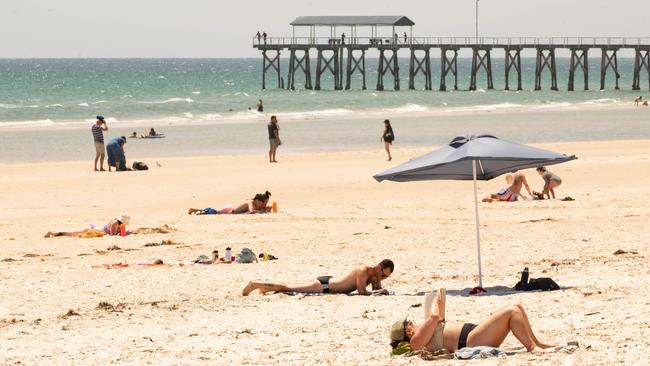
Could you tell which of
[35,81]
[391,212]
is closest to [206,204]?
[391,212]

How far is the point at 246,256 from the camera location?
535 inches

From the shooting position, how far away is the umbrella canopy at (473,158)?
11.3 meters

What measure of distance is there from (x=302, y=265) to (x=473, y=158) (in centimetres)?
291

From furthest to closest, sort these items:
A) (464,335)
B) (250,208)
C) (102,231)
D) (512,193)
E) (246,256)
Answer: (512,193) < (250,208) < (102,231) < (246,256) < (464,335)

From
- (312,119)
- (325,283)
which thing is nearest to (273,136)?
(325,283)

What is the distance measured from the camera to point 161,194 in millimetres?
21250

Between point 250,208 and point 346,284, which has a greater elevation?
point 346,284

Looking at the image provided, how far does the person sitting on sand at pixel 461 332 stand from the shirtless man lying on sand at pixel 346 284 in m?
2.61

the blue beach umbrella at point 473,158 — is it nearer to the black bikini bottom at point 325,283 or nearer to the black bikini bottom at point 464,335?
the black bikini bottom at point 325,283

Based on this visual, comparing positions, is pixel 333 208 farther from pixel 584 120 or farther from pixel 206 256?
pixel 584 120

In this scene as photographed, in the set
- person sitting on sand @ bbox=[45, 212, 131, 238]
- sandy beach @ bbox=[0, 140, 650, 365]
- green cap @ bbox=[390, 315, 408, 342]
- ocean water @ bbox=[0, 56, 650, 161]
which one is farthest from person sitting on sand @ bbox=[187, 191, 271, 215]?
ocean water @ bbox=[0, 56, 650, 161]

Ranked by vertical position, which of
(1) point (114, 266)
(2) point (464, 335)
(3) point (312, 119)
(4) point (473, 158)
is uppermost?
(4) point (473, 158)

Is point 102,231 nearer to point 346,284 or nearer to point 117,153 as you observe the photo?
point 346,284

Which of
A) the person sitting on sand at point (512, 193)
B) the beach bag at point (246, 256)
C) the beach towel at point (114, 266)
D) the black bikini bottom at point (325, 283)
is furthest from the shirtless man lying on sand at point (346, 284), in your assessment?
the person sitting on sand at point (512, 193)
